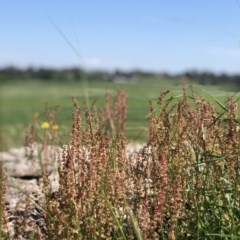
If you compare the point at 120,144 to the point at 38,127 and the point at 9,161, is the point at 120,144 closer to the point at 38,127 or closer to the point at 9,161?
the point at 38,127

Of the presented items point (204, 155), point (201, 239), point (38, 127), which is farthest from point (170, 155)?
point (38, 127)

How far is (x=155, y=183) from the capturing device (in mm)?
3145

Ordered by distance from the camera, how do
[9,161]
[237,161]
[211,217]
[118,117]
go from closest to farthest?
[237,161]
[211,217]
[118,117]
[9,161]

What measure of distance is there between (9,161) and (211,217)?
570 centimetres

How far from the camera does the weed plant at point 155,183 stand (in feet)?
10.4

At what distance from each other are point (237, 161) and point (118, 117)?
4.31 metres

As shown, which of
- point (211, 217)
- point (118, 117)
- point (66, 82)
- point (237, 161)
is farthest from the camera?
point (118, 117)

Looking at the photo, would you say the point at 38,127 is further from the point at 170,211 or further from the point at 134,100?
the point at 170,211

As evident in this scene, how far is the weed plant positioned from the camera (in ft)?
10.4

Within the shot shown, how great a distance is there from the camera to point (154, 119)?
134 inches

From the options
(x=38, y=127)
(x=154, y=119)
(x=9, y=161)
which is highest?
(x=154, y=119)

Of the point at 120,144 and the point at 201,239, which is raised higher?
the point at 120,144

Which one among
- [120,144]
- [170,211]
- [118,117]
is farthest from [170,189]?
[118,117]

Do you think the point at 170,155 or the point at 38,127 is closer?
the point at 170,155
